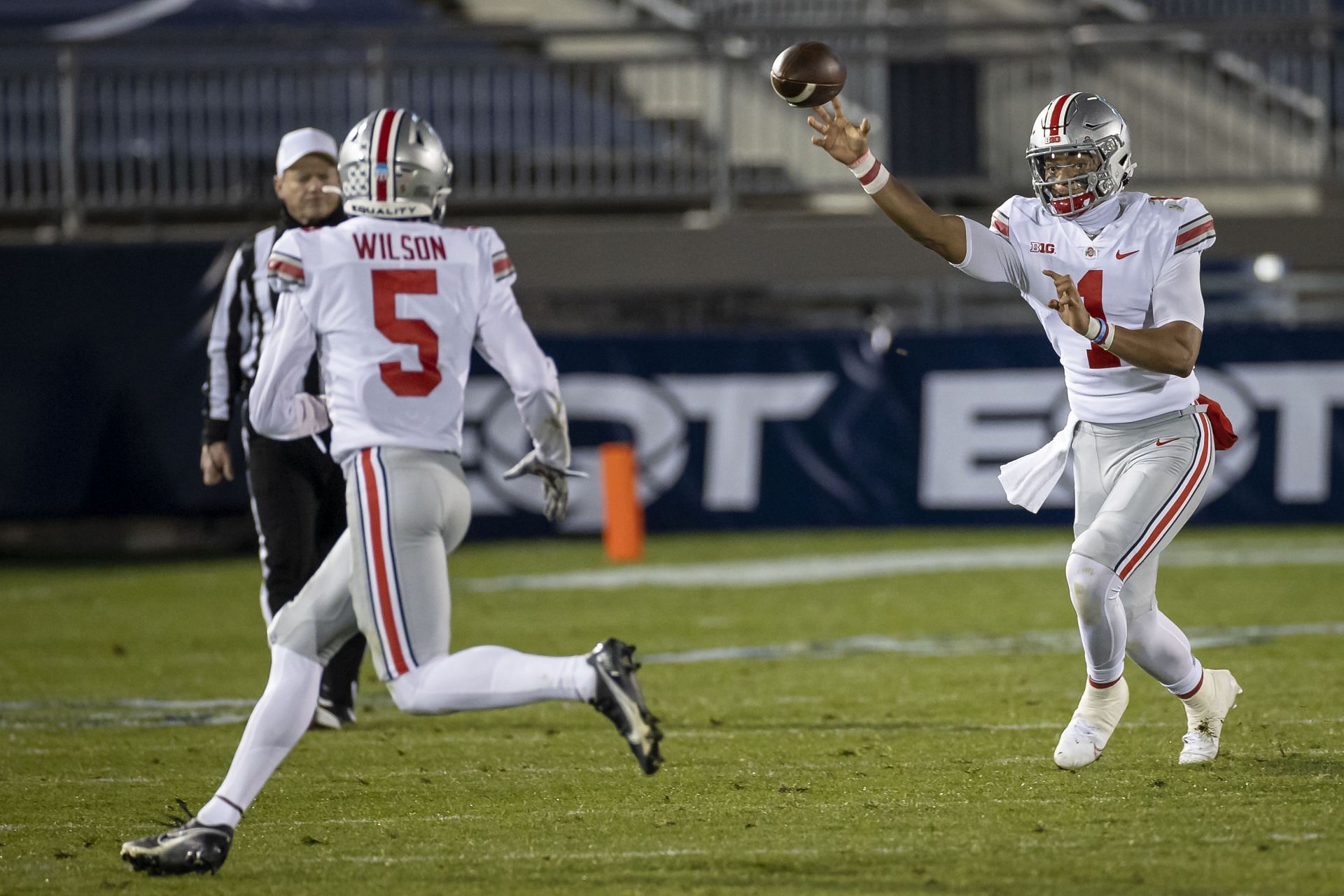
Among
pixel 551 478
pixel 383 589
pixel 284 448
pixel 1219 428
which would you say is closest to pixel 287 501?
pixel 284 448

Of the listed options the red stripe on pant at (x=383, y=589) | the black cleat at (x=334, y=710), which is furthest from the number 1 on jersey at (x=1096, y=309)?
the black cleat at (x=334, y=710)

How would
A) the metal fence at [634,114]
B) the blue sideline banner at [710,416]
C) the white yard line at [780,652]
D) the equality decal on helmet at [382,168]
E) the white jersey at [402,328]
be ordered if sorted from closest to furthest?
the white jersey at [402,328] < the equality decal on helmet at [382,168] < the white yard line at [780,652] < the blue sideline banner at [710,416] < the metal fence at [634,114]

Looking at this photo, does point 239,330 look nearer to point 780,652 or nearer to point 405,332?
point 405,332

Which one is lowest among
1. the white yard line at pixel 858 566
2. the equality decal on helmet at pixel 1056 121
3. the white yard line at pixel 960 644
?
the white yard line at pixel 858 566

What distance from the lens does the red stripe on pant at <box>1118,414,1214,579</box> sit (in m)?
5.22

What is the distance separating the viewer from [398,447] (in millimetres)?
4480

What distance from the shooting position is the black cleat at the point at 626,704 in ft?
13.8

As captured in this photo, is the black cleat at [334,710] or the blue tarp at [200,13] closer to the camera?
the black cleat at [334,710]

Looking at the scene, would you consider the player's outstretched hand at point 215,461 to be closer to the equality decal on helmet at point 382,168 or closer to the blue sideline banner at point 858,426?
the equality decal on helmet at point 382,168

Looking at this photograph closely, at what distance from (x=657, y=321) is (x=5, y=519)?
5364mm

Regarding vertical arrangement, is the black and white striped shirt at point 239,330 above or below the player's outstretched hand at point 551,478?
above

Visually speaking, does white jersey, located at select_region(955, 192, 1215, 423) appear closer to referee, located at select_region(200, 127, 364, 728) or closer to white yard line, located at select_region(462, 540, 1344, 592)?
referee, located at select_region(200, 127, 364, 728)

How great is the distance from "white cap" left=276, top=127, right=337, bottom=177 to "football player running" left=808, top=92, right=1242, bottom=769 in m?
2.11

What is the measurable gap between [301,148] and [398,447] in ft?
8.00
